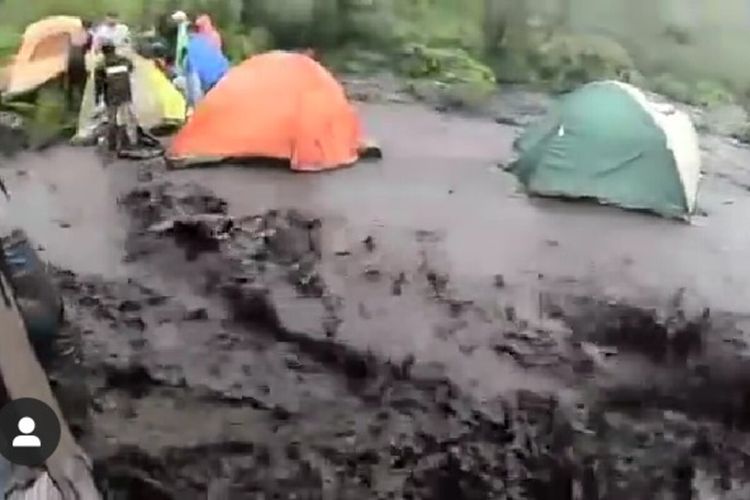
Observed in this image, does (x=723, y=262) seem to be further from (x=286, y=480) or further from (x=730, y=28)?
(x=286, y=480)

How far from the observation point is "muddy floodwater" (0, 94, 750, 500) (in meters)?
1.16

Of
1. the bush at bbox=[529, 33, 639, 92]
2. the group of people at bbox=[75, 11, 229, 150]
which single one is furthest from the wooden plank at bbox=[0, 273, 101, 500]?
the bush at bbox=[529, 33, 639, 92]

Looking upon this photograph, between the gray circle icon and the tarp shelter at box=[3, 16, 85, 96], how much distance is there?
325 mm

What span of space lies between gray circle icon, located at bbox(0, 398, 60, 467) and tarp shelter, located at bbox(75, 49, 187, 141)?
12.0 inches

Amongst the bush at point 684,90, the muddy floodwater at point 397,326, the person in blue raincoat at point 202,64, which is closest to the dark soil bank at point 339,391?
the muddy floodwater at point 397,326

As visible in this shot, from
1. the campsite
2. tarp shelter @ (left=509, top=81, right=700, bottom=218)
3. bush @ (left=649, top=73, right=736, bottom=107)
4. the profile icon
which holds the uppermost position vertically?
bush @ (left=649, top=73, right=736, bottom=107)

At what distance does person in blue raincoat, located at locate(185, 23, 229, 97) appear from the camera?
121 centimetres

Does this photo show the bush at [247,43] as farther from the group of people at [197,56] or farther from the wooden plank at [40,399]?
the wooden plank at [40,399]

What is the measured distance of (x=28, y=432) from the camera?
1141mm

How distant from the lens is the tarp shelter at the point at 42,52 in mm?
1179

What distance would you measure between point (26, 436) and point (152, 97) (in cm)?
37

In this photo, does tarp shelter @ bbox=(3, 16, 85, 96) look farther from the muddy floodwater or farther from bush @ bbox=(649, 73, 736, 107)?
bush @ bbox=(649, 73, 736, 107)

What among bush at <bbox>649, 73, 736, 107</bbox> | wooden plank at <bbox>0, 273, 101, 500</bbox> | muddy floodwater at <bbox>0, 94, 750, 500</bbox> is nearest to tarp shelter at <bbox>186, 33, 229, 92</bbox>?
muddy floodwater at <bbox>0, 94, 750, 500</bbox>

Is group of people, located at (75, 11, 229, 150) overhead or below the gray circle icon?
overhead
